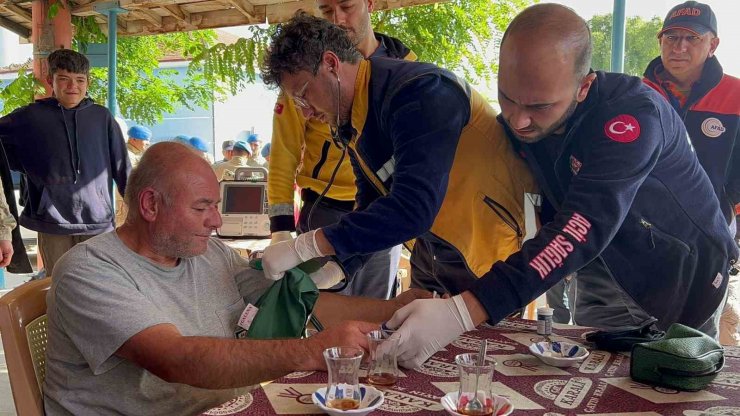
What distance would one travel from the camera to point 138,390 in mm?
1652

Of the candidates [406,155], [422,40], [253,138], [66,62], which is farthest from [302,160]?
[253,138]

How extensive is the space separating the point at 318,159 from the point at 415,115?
1.09m

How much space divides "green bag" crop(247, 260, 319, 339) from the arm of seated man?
21 centimetres

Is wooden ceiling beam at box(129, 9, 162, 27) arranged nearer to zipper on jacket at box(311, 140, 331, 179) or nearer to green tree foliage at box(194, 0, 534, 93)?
green tree foliage at box(194, 0, 534, 93)

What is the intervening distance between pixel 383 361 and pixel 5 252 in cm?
242

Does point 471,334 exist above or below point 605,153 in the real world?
below

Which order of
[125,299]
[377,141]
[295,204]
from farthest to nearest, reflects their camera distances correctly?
[295,204] → [377,141] → [125,299]

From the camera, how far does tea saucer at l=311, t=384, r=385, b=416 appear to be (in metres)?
1.25

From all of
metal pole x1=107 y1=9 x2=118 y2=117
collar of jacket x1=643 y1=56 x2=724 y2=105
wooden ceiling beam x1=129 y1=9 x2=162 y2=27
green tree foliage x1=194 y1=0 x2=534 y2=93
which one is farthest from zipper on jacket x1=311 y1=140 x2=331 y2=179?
wooden ceiling beam x1=129 y1=9 x2=162 y2=27

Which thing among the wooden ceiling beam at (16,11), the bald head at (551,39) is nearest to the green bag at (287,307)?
the bald head at (551,39)

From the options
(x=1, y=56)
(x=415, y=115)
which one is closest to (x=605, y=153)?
(x=415, y=115)

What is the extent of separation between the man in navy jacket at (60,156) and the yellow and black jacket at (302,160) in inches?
70.9

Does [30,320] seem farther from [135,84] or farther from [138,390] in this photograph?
[135,84]

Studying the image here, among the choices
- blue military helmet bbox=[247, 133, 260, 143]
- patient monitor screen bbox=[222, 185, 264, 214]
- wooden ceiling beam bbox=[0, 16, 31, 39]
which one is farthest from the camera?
blue military helmet bbox=[247, 133, 260, 143]
